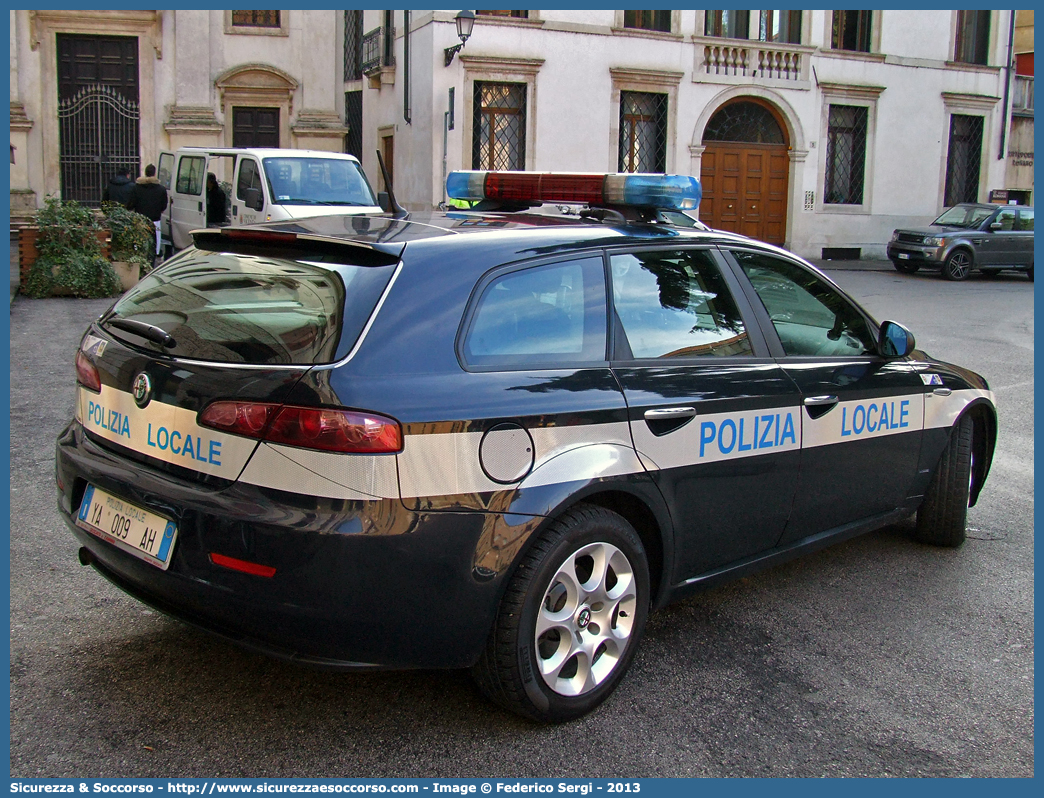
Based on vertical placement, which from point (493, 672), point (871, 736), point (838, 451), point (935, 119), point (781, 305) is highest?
point (935, 119)

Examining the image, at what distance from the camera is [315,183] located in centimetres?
1533

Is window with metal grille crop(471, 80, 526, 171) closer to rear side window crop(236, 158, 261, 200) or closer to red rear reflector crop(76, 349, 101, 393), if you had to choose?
rear side window crop(236, 158, 261, 200)

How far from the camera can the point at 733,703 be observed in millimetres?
3391

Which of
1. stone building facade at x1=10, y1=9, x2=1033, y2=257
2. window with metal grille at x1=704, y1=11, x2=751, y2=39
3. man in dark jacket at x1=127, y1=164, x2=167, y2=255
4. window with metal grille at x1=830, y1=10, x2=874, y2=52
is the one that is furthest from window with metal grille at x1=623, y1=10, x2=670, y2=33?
man in dark jacket at x1=127, y1=164, x2=167, y2=255

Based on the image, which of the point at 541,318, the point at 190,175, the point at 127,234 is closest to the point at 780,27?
the point at 190,175

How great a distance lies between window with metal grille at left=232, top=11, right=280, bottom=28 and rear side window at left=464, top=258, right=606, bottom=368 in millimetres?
25800

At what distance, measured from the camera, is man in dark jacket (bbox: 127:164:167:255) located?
16.6 m

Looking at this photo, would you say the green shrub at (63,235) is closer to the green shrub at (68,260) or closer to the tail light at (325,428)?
the green shrub at (68,260)

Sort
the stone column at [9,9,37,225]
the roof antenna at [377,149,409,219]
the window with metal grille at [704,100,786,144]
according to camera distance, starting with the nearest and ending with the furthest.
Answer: the roof antenna at [377,149,409,219]
the stone column at [9,9,37,225]
the window with metal grille at [704,100,786,144]

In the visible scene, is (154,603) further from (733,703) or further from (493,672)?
(733,703)

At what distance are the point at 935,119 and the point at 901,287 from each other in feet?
32.8

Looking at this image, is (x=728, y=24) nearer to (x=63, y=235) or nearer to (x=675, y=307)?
(x=63, y=235)

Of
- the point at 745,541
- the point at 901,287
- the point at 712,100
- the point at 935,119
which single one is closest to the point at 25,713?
the point at 745,541

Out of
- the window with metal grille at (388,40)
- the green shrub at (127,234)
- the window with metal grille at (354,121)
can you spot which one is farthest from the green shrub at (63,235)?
the window with metal grille at (354,121)
